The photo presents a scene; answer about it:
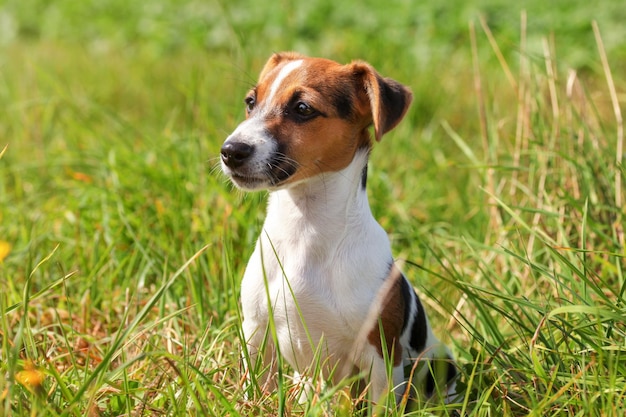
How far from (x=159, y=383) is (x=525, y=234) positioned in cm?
224

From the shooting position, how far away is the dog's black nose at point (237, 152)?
2.79 meters

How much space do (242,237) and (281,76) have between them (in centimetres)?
135

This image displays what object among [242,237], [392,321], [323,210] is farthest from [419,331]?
[242,237]

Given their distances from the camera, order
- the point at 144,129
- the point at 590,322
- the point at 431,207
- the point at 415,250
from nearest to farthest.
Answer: the point at 590,322, the point at 415,250, the point at 431,207, the point at 144,129

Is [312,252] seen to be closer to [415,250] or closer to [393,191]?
[415,250]

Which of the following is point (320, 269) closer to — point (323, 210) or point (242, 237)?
point (323, 210)

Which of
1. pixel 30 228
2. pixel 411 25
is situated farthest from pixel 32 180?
pixel 411 25

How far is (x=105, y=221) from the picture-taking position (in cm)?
431

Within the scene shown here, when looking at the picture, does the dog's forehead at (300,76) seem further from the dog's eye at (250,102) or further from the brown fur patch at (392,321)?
the brown fur patch at (392,321)

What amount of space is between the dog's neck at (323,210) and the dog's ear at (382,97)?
187mm

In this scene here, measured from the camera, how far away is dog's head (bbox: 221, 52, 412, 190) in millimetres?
2848

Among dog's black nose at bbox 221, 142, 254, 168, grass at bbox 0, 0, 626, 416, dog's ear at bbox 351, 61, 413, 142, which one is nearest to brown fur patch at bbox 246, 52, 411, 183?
dog's ear at bbox 351, 61, 413, 142

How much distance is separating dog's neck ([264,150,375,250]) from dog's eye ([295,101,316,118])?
235mm

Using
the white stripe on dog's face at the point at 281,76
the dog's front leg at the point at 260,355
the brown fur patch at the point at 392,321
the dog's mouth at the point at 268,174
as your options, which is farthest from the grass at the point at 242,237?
the white stripe on dog's face at the point at 281,76
